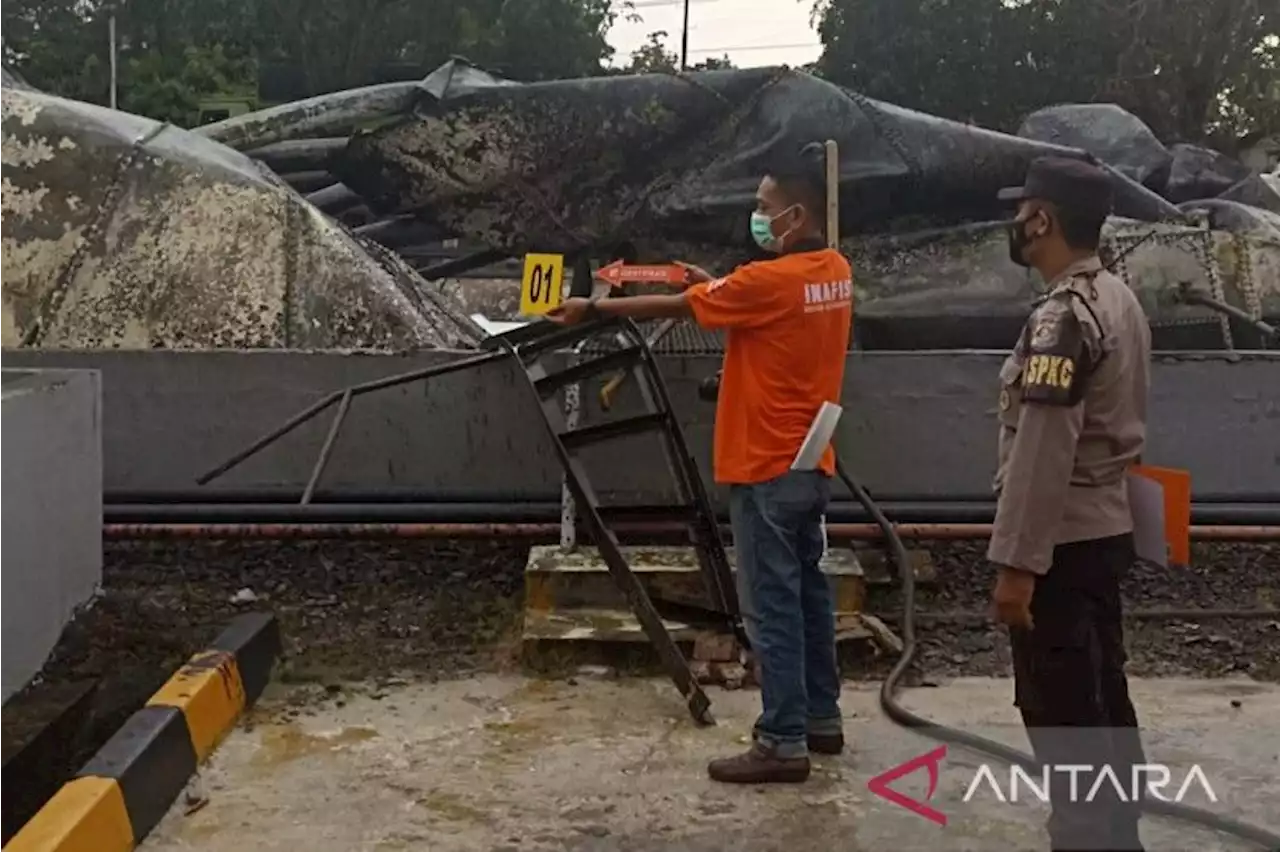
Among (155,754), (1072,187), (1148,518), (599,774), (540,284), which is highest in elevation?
(1072,187)

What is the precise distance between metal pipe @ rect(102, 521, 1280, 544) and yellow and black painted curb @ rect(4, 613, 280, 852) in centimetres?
93

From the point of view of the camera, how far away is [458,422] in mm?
6625

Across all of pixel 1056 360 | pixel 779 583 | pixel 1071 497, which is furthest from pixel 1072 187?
pixel 779 583

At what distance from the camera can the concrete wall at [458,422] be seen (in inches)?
259

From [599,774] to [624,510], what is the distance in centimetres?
108

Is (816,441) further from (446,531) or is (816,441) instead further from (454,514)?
(454,514)

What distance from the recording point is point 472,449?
6629mm

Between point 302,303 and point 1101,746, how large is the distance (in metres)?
4.81

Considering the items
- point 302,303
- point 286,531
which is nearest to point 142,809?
point 286,531

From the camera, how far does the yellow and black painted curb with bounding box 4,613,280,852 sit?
3445 millimetres

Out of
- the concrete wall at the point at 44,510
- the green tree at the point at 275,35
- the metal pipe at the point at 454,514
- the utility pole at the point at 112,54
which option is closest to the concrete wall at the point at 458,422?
the metal pipe at the point at 454,514

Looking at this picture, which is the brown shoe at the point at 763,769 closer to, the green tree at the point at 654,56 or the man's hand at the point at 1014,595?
the man's hand at the point at 1014,595

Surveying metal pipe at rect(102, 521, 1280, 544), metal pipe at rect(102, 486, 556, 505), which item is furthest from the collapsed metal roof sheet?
metal pipe at rect(102, 521, 1280, 544)

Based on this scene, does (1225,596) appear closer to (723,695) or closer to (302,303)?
(723,695)
